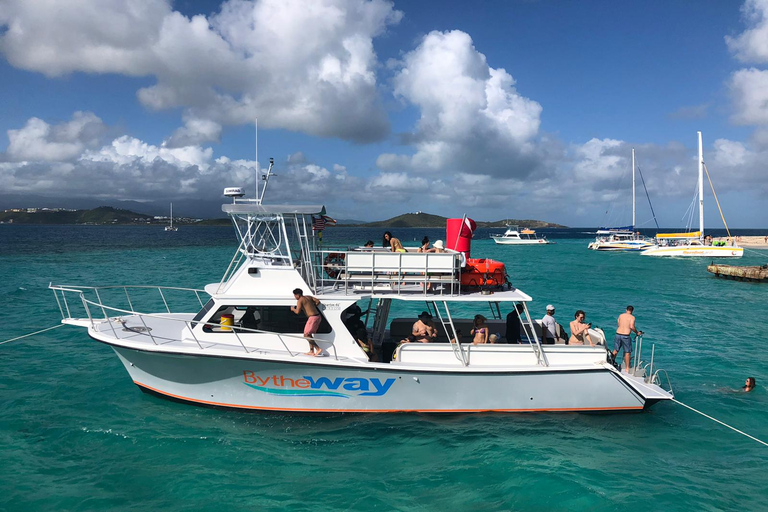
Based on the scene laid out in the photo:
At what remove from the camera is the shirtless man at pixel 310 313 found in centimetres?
874

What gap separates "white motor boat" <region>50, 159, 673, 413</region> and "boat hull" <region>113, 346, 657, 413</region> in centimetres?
2

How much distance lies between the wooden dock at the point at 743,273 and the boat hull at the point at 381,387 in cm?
3043

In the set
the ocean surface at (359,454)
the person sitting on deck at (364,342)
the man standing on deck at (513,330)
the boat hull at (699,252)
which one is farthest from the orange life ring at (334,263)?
the boat hull at (699,252)

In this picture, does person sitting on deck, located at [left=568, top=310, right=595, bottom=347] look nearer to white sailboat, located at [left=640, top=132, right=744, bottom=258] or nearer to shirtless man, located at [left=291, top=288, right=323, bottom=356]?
shirtless man, located at [left=291, top=288, right=323, bottom=356]

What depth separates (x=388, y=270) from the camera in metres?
9.28

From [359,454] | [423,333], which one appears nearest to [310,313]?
[423,333]

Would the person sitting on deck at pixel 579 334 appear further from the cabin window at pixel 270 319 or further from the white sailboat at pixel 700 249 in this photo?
the white sailboat at pixel 700 249

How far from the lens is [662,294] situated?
2720cm

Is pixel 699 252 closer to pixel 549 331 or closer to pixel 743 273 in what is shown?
pixel 743 273

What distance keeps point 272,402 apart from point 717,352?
13741 mm

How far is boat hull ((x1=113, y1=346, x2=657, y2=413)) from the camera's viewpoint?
344 inches

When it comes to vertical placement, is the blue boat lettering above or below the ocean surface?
above

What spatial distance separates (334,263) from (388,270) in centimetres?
130

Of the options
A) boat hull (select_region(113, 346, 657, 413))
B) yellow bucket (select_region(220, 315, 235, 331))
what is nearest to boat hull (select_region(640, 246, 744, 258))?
boat hull (select_region(113, 346, 657, 413))
